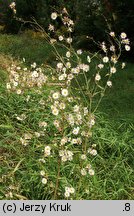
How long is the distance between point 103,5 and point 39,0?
5.25 metres

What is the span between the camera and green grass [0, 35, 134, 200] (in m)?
4.92

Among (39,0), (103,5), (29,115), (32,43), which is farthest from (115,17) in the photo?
(29,115)

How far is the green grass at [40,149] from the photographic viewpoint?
4.92 metres

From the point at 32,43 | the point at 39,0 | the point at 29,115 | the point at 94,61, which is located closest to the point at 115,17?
the point at 94,61

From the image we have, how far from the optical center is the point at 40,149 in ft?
17.5

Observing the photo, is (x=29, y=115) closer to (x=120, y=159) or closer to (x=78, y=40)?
(x=120, y=159)

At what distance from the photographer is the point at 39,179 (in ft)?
16.2

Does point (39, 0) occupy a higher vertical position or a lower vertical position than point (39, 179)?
higher
